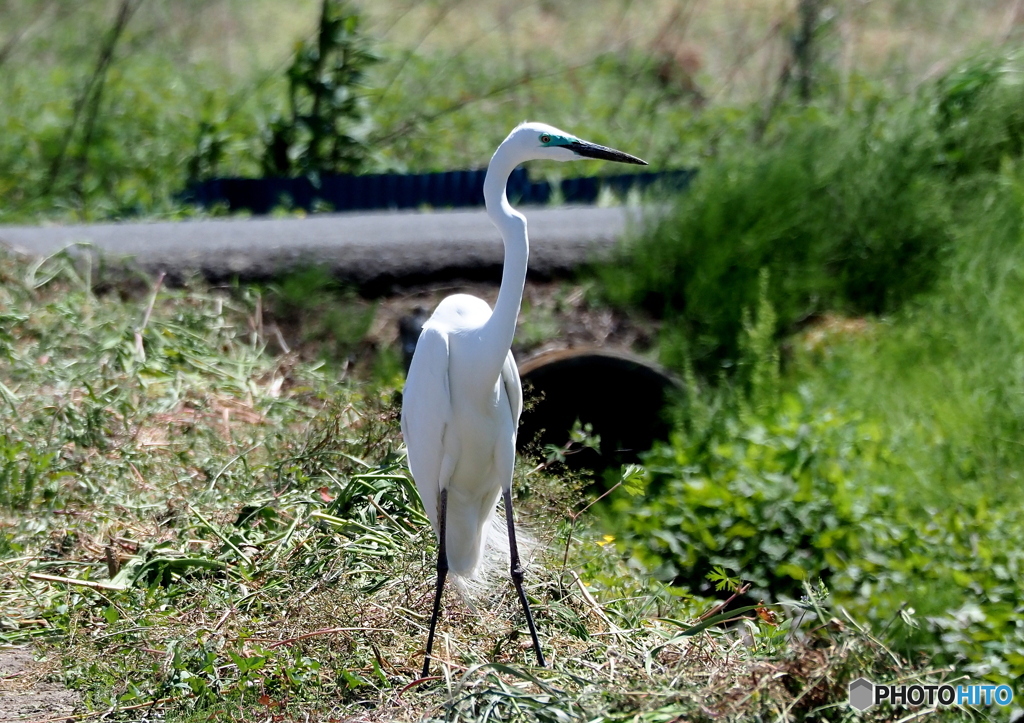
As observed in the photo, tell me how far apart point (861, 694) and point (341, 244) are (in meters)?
3.69

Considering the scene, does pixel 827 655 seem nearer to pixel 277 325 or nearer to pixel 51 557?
pixel 51 557

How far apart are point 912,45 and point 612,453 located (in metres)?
6.68

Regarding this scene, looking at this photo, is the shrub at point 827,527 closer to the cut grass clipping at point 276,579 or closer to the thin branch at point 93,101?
the cut grass clipping at point 276,579

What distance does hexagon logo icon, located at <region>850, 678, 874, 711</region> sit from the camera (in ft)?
8.59

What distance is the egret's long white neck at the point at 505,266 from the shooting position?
278cm

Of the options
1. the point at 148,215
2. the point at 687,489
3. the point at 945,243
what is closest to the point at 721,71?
the point at 945,243

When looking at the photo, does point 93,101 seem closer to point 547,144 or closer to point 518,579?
point 547,144

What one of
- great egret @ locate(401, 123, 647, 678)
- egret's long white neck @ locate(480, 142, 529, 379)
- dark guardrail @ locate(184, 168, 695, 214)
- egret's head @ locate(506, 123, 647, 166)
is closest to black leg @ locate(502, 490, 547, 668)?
great egret @ locate(401, 123, 647, 678)

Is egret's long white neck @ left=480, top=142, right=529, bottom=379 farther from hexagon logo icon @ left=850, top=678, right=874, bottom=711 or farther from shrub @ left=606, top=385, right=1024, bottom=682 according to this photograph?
shrub @ left=606, top=385, right=1024, bottom=682

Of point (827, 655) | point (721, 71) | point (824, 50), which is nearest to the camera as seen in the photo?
point (827, 655)

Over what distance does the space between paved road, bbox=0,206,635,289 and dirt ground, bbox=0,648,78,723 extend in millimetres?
2562

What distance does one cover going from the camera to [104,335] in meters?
4.73

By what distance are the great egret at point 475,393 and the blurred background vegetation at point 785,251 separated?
1.15m

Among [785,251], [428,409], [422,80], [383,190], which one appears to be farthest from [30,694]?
[422,80]
